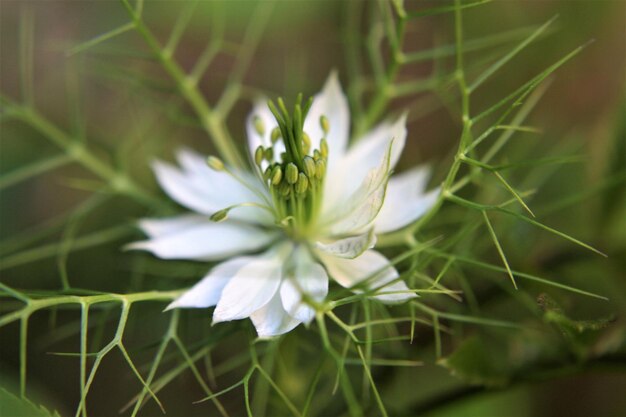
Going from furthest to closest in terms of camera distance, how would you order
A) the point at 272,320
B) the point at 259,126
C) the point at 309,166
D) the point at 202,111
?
1. the point at 202,111
2. the point at 259,126
3. the point at 309,166
4. the point at 272,320

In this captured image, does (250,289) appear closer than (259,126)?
Yes

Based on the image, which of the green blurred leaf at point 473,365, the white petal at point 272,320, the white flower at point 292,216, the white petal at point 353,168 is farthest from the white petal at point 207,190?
the green blurred leaf at point 473,365

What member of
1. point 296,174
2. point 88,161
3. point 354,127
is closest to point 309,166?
point 296,174

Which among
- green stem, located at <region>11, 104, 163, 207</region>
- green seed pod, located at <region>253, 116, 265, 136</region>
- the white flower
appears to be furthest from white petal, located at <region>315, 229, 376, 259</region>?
green stem, located at <region>11, 104, 163, 207</region>

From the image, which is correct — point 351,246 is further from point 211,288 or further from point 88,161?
point 88,161

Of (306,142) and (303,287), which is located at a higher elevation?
(306,142)

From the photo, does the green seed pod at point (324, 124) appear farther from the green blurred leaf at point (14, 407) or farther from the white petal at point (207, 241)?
the green blurred leaf at point (14, 407)

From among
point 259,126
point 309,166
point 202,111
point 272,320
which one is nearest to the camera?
point 272,320
